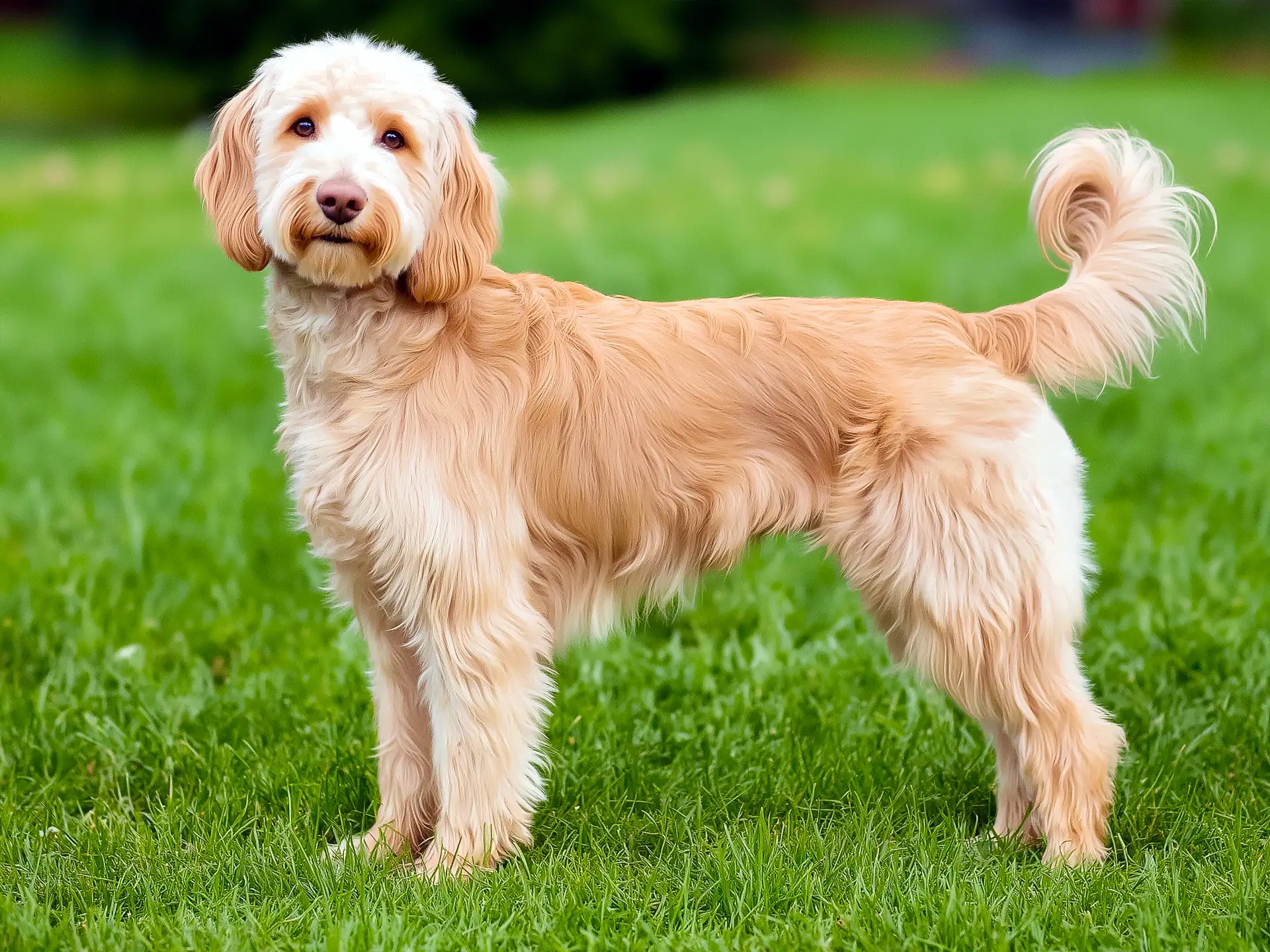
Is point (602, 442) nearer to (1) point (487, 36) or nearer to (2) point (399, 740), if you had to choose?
(2) point (399, 740)

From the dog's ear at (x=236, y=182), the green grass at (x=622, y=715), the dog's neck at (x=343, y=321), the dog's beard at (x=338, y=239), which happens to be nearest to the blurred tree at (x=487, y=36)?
the green grass at (x=622, y=715)

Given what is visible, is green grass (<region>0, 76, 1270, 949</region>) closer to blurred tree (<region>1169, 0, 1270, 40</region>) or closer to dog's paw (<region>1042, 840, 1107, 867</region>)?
dog's paw (<region>1042, 840, 1107, 867</region>)

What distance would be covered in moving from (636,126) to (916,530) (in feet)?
67.6

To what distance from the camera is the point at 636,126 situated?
2302 centimetres

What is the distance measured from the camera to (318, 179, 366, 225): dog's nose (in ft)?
9.86

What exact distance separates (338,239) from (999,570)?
6.00 feet

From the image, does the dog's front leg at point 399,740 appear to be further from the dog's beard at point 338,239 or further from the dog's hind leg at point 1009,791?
the dog's hind leg at point 1009,791

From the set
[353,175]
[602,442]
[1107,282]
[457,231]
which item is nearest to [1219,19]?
[1107,282]

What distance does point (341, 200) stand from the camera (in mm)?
3012

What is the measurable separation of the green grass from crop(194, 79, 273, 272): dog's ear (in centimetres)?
150

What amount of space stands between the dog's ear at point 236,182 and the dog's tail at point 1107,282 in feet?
6.25

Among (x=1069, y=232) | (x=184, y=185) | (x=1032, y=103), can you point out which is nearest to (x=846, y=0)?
(x=1032, y=103)

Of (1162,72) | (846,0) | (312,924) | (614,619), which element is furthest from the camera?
(846,0)

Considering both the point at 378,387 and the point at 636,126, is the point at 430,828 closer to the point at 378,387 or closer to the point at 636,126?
the point at 378,387
